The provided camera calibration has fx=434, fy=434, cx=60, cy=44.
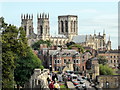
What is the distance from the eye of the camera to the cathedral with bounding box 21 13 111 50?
106262 mm

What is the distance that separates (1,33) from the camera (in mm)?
28359

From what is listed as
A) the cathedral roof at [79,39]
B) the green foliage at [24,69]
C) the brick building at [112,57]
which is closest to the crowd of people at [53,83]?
the green foliage at [24,69]

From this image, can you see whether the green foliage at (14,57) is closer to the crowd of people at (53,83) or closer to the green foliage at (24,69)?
the green foliage at (24,69)

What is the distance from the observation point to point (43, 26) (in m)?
111

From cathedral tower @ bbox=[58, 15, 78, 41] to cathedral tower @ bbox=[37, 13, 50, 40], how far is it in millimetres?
7085

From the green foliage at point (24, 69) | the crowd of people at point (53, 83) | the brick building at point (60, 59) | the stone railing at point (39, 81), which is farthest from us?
the brick building at point (60, 59)

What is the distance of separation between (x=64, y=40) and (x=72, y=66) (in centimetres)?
5533

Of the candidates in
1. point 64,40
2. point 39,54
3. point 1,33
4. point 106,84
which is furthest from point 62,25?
point 1,33

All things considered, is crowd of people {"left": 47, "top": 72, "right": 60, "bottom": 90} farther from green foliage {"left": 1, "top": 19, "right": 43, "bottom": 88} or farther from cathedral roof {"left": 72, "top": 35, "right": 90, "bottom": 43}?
cathedral roof {"left": 72, "top": 35, "right": 90, "bottom": 43}

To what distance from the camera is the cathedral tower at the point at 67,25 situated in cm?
11828

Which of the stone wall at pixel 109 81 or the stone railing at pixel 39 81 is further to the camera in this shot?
the stone wall at pixel 109 81

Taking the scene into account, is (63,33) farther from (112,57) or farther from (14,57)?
(14,57)

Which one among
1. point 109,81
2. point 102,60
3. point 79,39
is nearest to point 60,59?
point 109,81

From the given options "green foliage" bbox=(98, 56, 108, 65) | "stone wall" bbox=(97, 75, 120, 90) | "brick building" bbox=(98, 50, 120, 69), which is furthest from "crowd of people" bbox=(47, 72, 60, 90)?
"brick building" bbox=(98, 50, 120, 69)
